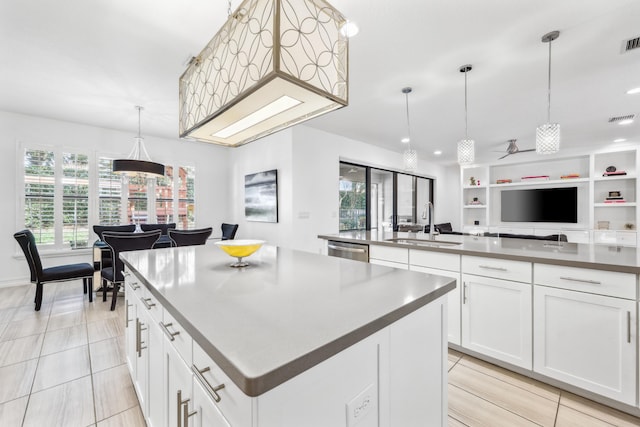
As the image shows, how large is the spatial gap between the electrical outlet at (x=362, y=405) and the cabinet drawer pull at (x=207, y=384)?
1.14 ft

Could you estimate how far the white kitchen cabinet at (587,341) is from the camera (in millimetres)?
1537

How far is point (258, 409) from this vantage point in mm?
562

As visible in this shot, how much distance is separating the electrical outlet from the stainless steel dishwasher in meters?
1.95

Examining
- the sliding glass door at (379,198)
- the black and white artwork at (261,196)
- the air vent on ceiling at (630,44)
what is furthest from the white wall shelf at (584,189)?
the black and white artwork at (261,196)

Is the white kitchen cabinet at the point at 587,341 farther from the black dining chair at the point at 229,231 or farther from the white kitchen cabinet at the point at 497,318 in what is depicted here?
the black dining chair at the point at 229,231

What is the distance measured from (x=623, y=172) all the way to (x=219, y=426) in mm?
8101

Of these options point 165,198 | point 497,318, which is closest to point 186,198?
point 165,198

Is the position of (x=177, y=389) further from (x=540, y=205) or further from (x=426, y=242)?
(x=540, y=205)

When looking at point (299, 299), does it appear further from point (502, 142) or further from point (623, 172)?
point (623, 172)

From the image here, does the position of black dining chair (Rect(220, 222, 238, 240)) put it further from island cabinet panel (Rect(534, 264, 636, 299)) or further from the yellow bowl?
island cabinet panel (Rect(534, 264, 636, 299))

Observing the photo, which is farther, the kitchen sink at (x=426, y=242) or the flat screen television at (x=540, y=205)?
the flat screen television at (x=540, y=205)

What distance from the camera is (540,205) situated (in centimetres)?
654

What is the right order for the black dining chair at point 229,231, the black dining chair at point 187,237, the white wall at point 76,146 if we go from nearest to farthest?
the black dining chair at point 187,237, the white wall at point 76,146, the black dining chair at point 229,231

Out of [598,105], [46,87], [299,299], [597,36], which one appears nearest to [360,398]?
[299,299]
